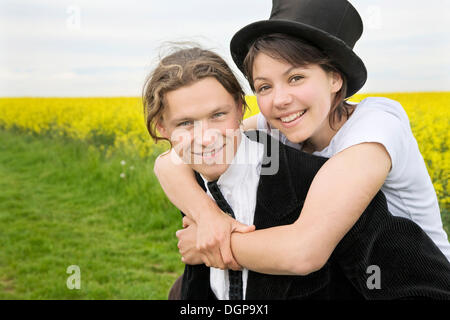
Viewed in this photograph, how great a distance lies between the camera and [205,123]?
1.73m

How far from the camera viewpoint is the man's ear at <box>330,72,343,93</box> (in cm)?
199

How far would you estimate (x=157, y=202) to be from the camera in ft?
17.7

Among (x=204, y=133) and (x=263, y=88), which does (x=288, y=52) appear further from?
(x=204, y=133)

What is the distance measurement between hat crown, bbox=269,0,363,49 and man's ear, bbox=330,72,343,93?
0.44 ft

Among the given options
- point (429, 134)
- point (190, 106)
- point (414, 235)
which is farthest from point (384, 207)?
point (429, 134)

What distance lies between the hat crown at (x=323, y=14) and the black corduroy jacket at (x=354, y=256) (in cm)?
53

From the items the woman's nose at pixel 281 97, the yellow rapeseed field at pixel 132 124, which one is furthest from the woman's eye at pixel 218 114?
the yellow rapeseed field at pixel 132 124

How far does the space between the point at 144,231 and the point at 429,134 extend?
303 centimetres

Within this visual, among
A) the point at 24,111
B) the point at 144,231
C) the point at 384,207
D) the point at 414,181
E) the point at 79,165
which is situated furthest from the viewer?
the point at 24,111

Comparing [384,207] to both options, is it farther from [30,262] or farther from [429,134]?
[30,262]

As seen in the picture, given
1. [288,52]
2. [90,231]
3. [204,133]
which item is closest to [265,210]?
[204,133]

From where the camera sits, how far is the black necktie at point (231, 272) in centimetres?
182


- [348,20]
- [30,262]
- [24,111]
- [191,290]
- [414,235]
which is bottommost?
[30,262]

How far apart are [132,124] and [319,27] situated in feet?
24.2
